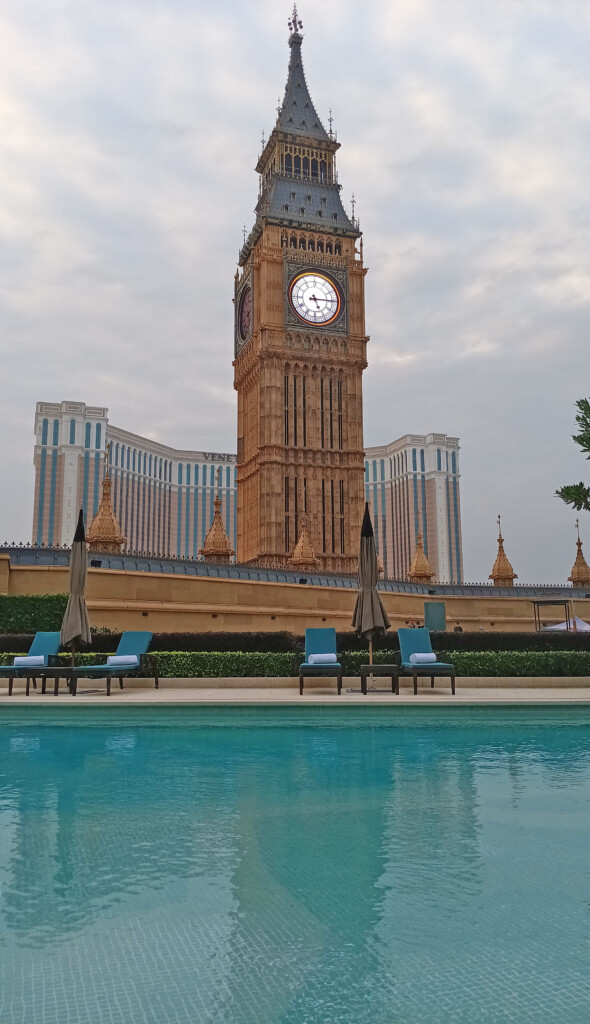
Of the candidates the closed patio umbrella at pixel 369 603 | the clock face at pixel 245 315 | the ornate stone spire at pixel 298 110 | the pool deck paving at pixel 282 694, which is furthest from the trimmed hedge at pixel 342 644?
the ornate stone spire at pixel 298 110

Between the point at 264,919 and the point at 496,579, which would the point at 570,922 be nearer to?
the point at 264,919

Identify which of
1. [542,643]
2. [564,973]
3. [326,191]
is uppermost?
[326,191]

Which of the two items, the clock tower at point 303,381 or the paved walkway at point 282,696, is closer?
the paved walkway at point 282,696

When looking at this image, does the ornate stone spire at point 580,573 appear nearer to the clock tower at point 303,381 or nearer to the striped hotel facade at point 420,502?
the clock tower at point 303,381

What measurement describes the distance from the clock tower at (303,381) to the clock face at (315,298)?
7 cm

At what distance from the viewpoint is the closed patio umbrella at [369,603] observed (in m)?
14.1

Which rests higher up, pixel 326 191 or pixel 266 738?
pixel 326 191

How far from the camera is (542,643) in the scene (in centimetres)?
1544

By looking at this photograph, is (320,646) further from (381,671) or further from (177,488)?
(177,488)

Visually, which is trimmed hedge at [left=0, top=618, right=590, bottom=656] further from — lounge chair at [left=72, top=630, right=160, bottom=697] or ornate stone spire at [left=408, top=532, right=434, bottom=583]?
ornate stone spire at [left=408, top=532, right=434, bottom=583]

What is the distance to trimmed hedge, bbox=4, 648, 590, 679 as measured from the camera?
1470 centimetres

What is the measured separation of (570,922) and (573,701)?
8314 mm

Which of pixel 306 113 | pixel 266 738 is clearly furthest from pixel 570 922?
pixel 306 113

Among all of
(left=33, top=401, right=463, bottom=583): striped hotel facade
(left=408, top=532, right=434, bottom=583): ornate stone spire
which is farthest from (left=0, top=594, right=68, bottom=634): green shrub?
(left=33, top=401, right=463, bottom=583): striped hotel facade
